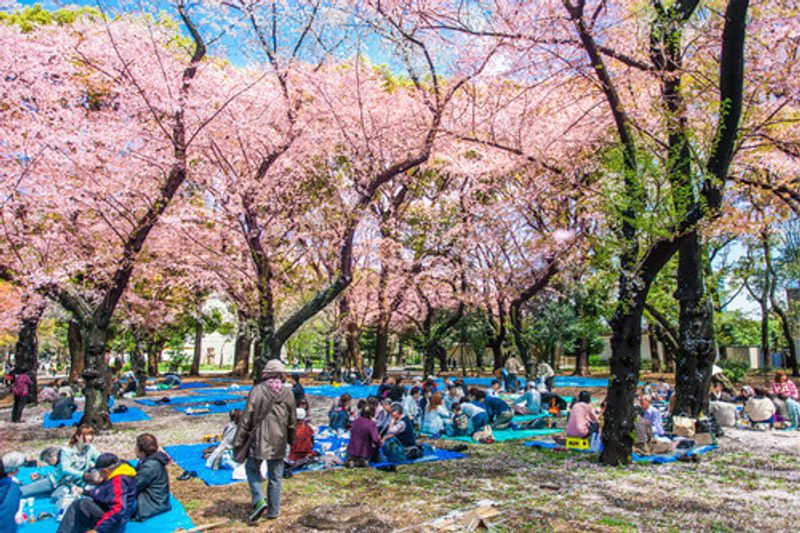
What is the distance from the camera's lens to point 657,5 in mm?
8523

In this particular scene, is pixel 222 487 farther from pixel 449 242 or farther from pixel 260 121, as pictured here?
pixel 449 242

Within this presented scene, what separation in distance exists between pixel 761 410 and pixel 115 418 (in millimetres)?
15902

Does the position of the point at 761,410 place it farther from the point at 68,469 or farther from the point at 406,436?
the point at 68,469

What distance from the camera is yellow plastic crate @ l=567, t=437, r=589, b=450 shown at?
9.47 meters

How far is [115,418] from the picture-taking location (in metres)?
14.0

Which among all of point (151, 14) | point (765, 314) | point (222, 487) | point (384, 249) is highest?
point (151, 14)

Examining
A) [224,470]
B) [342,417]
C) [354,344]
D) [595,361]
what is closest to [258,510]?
[224,470]

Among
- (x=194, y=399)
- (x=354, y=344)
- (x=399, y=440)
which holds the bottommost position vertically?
(x=194, y=399)

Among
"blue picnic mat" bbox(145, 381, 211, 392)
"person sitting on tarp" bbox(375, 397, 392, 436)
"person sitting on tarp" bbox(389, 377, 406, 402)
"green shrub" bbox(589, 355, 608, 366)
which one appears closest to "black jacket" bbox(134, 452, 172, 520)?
→ "person sitting on tarp" bbox(375, 397, 392, 436)

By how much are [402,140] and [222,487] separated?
8.58 meters

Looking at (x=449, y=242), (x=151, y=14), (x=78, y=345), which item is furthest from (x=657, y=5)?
(x=78, y=345)

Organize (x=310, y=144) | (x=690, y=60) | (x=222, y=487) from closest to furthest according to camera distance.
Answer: (x=222, y=487), (x=690, y=60), (x=310, y=144)

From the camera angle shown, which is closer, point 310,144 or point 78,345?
point 310,144

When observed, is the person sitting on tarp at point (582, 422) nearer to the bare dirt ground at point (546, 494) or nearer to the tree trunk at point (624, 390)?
the bare dirt ground at point (546, 494)
